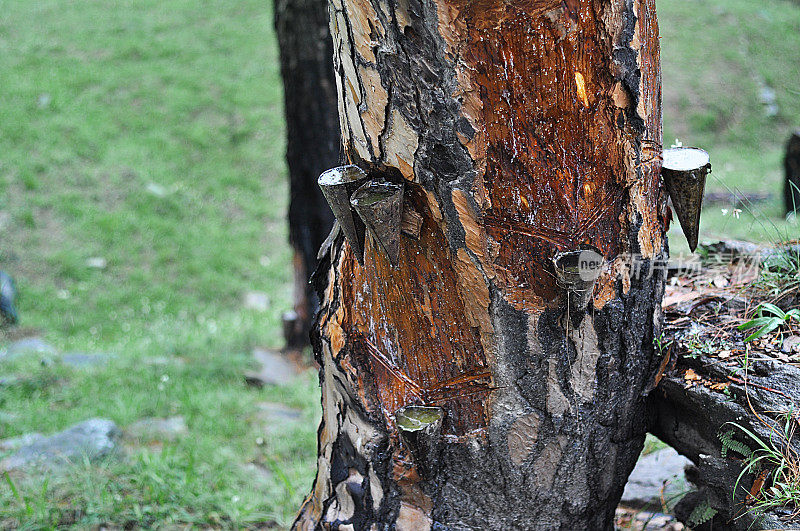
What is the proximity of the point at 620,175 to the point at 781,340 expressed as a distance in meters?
0.70

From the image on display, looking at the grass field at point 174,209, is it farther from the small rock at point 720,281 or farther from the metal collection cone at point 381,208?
the metal collection cone at point 381,208

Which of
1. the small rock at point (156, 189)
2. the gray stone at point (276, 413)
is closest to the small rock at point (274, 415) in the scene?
the gray stone at point (276, 413)

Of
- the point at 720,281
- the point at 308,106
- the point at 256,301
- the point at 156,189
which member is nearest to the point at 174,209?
the point at 156,189

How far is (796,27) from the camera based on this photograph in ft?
34.2

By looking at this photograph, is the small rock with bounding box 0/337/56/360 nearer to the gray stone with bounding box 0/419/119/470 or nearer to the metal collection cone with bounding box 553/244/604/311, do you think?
the gray stone with bounding box 0/419/119/470

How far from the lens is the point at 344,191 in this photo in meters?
1.40

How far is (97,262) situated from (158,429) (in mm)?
3718

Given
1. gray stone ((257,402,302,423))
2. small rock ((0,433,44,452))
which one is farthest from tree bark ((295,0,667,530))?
small rock ((0,433,44,452))

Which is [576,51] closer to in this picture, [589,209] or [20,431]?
[589,209]

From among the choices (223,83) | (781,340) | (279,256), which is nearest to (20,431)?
(781,340)

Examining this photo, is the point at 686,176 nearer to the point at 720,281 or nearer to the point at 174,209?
the point at 720,281

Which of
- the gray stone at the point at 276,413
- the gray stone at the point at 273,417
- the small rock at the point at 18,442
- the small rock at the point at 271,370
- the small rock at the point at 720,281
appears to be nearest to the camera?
the small rock at the point at 720,281

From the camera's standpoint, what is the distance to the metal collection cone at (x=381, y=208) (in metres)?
1.36

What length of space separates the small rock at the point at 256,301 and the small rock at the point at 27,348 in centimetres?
181
